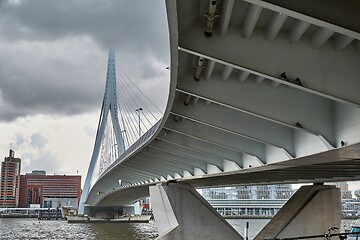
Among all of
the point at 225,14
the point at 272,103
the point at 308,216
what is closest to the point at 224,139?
the point at 272,103

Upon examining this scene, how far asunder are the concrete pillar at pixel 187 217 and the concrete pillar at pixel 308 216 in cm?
212

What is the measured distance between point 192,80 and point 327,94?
360 centimetres

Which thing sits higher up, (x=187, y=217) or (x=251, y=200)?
(x=251, y=200)

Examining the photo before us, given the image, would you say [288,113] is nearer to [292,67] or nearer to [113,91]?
[292,67]

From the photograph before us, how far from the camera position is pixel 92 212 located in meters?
106

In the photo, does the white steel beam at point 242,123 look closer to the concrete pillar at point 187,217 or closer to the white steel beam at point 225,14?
the white steel beam at point 225,14

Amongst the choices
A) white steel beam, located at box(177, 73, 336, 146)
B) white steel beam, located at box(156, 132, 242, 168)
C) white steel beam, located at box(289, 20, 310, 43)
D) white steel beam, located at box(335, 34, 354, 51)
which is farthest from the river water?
white steel beam, located at box(289, 20, 310, 43)

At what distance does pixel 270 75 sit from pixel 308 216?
19.8 m

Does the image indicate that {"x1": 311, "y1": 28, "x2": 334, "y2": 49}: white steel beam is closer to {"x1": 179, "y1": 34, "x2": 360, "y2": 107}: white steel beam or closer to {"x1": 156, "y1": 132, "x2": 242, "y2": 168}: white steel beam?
{"x1": 179, "y1": 34, "x2": 360, "y2": 107}: white steel beam

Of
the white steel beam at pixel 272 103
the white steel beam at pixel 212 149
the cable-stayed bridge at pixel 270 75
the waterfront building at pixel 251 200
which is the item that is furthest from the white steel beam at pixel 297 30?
the waterfront building at pixel 251 200

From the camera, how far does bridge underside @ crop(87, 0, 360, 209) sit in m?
8.70

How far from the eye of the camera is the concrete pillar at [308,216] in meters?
27.1

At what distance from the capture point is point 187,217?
29.7m

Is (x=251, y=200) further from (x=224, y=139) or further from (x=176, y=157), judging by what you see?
(x=224, y=139)
